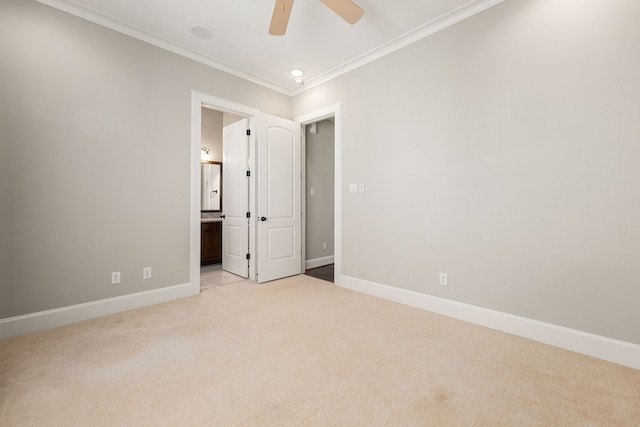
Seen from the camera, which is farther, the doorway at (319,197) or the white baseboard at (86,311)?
the doorway at (319,197)

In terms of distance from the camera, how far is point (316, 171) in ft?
15.5

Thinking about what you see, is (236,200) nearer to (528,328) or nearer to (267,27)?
(267,27)

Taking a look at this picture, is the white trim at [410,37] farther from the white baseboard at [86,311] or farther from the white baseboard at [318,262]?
the white baseboard at [86,311]

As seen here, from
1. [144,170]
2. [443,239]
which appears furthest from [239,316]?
[443,239]

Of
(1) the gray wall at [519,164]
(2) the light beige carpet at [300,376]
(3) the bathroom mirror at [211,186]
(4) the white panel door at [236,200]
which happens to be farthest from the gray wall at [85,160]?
(1) the gray wall at [519,164]

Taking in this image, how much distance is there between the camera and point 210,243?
4.99 meters

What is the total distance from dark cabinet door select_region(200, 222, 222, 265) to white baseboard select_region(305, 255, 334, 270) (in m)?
1.74

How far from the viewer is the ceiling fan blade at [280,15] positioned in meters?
2.10

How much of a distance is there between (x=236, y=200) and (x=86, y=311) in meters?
2.18

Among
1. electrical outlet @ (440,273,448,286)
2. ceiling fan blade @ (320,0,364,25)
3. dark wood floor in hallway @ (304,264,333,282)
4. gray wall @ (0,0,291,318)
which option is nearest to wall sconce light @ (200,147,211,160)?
gray wall @ (0,0,291,318)

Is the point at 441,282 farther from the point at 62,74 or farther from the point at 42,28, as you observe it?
the point at 42,28

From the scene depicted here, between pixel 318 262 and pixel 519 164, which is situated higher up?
pixel 519 164

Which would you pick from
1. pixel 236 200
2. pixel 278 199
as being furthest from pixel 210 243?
pixel 278 199

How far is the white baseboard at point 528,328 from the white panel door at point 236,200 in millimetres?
2093
